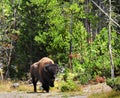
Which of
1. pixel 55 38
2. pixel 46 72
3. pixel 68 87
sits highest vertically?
pixel 55 38

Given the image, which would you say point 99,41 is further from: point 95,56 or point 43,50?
point 43,50

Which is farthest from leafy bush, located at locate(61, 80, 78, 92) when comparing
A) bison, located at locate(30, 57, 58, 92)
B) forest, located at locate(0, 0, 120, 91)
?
forest, located at locate(0, 0, 120, 91)

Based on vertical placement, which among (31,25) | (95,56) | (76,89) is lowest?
(76,89)

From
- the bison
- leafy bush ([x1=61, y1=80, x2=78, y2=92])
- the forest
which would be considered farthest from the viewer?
the forest

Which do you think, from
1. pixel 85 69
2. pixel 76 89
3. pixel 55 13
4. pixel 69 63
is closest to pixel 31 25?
pixel 55 13

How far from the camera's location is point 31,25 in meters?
40.4

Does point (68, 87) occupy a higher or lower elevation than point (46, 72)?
lower

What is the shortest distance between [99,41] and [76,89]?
12.9 m

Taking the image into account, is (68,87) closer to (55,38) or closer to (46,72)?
(46,72)

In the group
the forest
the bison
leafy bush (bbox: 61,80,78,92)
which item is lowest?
leafy bush (bbox: 61,80,78,92)

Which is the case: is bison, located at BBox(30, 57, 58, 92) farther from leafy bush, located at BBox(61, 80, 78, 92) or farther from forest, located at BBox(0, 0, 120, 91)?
forest, located at BBox(0, 0, 120, 91)

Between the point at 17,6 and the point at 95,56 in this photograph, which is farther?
the point at 17,6

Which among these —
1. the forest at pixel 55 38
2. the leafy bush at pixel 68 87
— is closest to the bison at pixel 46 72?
the leafy bush at pixel 68 87

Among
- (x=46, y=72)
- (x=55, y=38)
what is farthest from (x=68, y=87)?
(x=55, y=38)
